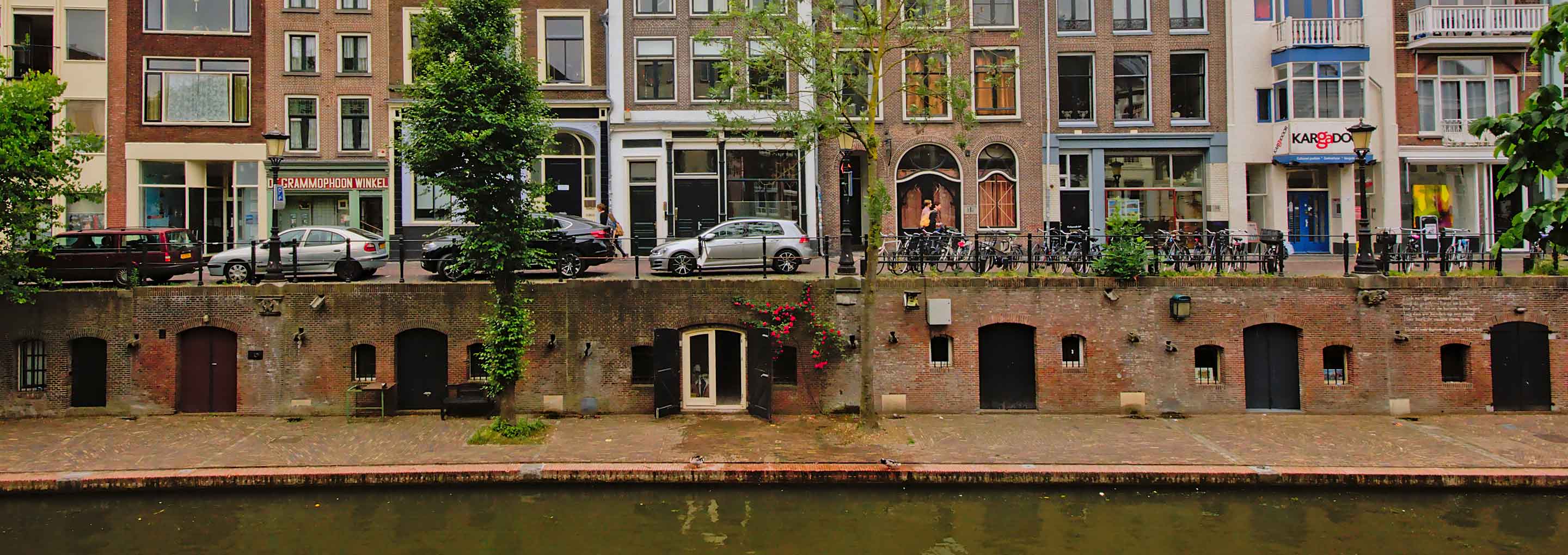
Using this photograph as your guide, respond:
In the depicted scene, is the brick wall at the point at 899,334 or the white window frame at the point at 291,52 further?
the white window frame at the point at 291,52

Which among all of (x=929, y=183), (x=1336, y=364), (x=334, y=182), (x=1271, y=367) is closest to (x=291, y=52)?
(x=334, y=182)

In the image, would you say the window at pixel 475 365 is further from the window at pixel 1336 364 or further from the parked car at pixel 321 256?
the window at pixel 1336 364

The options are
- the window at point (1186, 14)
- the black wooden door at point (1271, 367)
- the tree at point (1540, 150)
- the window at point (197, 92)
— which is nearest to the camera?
the tree at point (1540, 150)

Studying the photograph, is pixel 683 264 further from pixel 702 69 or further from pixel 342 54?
pixel 342 54

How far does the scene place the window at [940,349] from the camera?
1766cm

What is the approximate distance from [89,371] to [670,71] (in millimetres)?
16911

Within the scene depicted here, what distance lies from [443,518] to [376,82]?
2123 cm

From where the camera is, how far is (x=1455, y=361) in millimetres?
17594

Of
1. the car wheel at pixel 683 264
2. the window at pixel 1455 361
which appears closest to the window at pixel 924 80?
the car wheel at pixel 683 264

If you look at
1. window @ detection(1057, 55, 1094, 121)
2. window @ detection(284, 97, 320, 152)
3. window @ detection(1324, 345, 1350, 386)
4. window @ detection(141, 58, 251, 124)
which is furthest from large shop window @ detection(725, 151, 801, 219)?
window @ detection(141, 58, 251, 124)

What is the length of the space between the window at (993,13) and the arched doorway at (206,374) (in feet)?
72.0

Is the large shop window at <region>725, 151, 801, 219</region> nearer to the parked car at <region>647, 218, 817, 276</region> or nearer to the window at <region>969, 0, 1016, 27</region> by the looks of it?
the window at <region>969, 0, 1016, 27</region>

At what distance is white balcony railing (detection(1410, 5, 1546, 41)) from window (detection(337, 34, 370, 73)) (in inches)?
1259

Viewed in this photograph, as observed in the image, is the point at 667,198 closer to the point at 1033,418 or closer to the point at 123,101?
the point at 1033,418
